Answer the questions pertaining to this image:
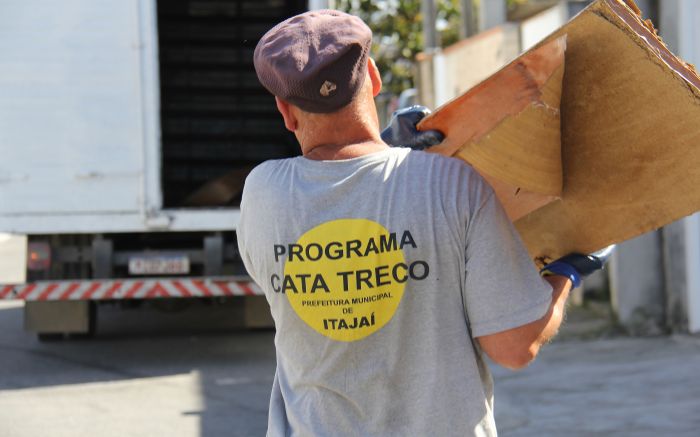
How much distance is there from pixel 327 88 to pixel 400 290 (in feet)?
1.34

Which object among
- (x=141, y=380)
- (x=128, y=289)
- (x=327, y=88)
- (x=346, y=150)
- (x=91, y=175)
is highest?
(x=327, y=88)

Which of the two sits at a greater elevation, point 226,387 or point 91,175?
point 91,175

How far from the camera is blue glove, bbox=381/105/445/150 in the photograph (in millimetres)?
2406

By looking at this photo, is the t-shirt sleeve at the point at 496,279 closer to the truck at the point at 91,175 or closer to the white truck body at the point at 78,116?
the truck at the point at 91,175

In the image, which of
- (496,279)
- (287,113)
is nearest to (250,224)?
(287,113)

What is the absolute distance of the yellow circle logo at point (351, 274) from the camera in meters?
2.07

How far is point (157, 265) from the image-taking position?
29.3 feet

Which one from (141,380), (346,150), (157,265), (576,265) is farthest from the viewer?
(157,265)

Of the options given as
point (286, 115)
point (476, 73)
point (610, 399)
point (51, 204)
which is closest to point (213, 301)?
point (51, 204)

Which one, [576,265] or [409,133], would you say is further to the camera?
[409,133]

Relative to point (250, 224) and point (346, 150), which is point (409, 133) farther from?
point (250, 224)

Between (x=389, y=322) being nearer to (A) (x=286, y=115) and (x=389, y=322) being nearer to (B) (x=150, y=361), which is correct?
(A) (x=286, y=115)

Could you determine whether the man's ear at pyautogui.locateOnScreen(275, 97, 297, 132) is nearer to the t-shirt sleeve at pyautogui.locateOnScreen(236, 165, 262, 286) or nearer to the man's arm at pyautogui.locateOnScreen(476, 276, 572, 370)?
the t-shirt sleeve at pyautogui.locateOnScreen(236, 165, 262, 286)

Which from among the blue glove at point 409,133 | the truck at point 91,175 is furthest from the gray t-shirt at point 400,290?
the truck at point 91,175
